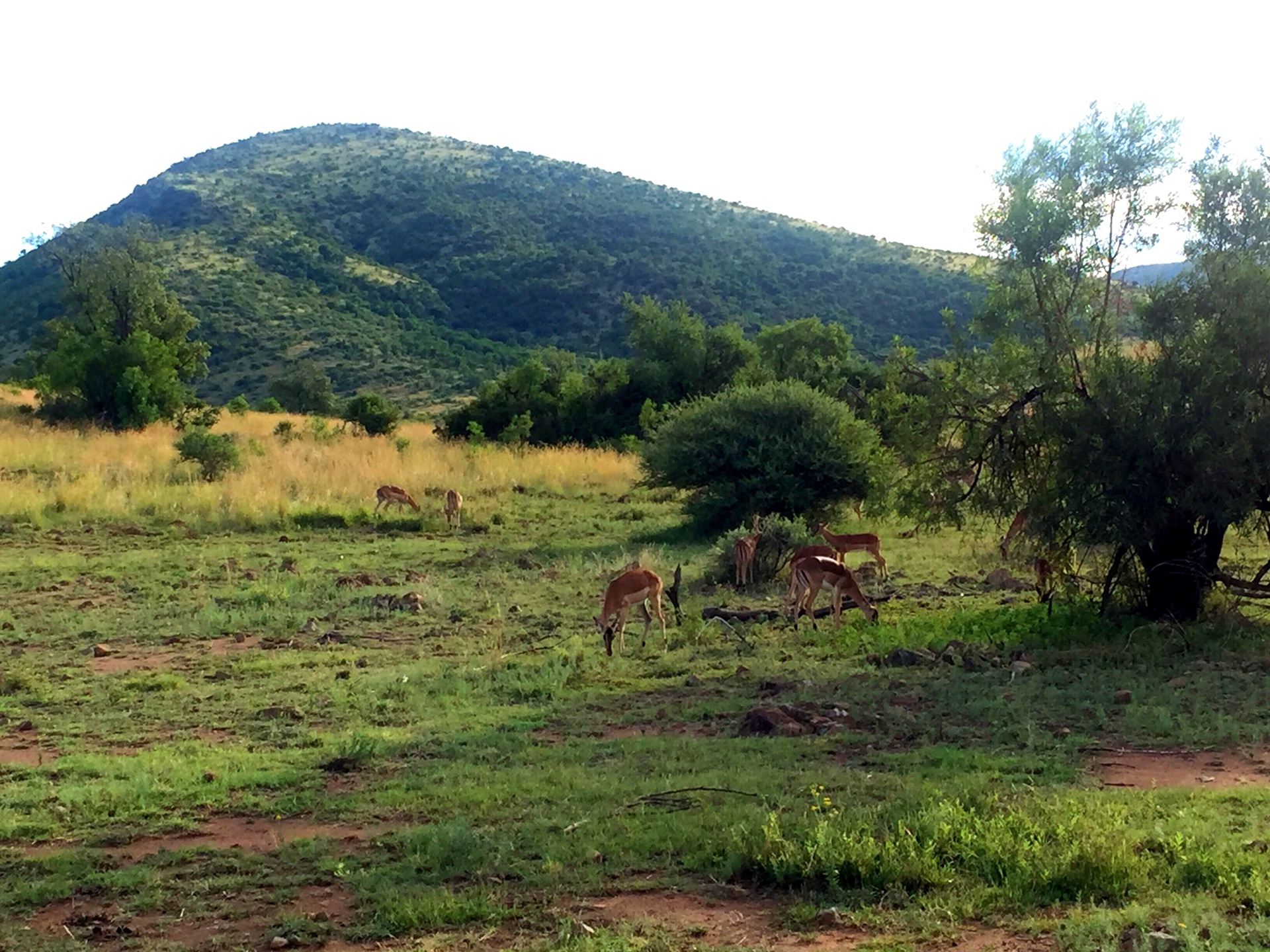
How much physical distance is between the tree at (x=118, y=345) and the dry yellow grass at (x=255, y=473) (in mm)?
1636

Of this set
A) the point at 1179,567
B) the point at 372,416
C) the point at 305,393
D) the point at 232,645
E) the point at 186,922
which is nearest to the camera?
the point at 186,922

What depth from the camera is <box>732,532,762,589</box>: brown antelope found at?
16078 millimetres

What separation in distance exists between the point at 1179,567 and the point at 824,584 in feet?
12.4

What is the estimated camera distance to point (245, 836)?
6.73 metres

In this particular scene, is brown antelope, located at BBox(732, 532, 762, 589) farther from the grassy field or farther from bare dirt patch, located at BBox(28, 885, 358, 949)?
bare dirt patch, located at BBox(28, 885, 358, 949)

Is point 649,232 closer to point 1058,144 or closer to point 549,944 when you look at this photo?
point 1058,144

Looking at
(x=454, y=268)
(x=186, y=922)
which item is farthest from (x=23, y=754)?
(x=454, y=268)

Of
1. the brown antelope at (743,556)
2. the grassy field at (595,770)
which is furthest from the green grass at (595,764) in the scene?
the brown antelope at (743,556)

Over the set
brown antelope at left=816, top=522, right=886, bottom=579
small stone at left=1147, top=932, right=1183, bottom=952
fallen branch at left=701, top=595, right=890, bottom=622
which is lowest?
fallen branch at left=701, top=595, right=890, bottom=622

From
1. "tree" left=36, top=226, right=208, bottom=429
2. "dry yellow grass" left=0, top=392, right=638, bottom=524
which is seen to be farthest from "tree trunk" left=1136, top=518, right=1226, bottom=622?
"tree" left=36, top=226, right=208, bottom=429

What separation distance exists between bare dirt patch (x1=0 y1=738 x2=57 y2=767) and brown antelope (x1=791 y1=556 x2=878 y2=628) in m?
7.72

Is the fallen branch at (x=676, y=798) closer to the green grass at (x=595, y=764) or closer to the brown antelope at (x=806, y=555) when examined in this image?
the green grass at (x=595, y=764)

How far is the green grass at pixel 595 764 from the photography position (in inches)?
217

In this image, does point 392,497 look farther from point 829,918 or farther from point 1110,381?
point 829,918
